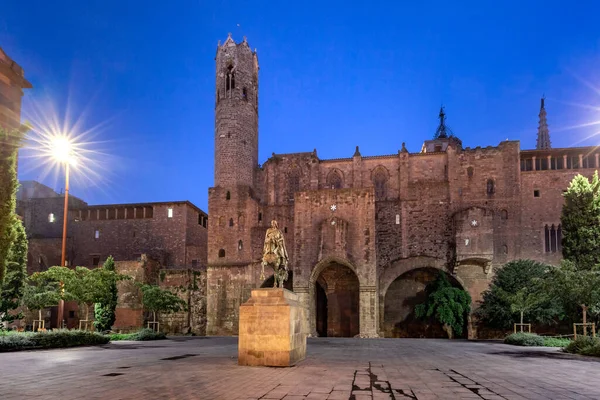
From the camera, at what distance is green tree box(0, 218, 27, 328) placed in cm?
3291

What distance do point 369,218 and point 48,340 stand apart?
85.5ft

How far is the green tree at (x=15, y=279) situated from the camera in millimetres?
32906

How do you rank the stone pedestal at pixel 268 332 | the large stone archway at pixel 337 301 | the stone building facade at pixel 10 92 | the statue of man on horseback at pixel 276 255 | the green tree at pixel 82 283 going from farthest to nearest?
the large stone archway at pixel 337 301 < the stone building facade at pixel 10 92 < the green tree at pixel 82 283 < the statue of man on horseback at pixel 276 255 < the stone pedestal at pixel 268 332

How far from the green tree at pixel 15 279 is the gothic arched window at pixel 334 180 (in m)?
26.8

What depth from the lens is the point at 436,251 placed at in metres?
44.2

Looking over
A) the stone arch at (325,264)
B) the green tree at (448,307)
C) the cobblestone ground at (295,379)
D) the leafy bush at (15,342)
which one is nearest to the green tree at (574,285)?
the cobblestone ground at (295,379)

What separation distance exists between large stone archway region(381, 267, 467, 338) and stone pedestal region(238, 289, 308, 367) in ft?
102

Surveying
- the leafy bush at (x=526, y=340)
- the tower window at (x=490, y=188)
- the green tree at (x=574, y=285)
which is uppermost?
the tower window at (x=490, y=188)

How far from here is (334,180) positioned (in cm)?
5000

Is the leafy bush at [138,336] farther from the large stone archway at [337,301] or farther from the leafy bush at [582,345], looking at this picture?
the leafy bush at [582,345]

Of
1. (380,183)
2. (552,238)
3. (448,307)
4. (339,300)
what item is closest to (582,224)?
(552,238)

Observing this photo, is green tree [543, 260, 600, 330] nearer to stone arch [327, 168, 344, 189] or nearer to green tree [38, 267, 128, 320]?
green tree [38, 267, 128, 320]

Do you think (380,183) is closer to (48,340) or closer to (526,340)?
(526,340)

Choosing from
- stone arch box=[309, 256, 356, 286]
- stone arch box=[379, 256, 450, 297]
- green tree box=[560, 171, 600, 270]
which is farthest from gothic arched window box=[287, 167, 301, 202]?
green tree box=[560, 171, 600, 270]
